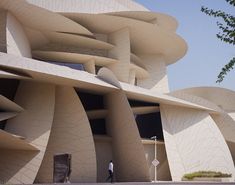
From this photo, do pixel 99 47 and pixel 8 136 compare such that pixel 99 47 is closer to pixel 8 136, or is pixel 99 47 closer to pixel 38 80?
pixel 38 80

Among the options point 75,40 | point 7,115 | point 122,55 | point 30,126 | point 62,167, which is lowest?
point 62,167

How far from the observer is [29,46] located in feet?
103

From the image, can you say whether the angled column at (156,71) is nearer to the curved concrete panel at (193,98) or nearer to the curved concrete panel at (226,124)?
the curved concrete panel at (226,124)

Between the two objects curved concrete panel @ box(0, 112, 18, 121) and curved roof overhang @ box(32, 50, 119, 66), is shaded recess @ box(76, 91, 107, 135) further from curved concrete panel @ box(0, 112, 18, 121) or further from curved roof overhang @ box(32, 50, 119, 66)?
curved concrete panel @ box(0, 112, 18, 121)

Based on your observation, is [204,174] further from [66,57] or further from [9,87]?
[9,87]

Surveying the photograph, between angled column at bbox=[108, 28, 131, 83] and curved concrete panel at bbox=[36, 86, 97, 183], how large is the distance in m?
9.51

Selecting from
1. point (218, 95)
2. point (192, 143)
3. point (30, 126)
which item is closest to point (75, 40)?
point (30, 126)

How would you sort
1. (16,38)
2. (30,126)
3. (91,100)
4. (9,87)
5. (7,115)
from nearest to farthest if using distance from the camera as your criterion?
(7,115) → (30,126) → (9,87) → (16,38) → (91,100)

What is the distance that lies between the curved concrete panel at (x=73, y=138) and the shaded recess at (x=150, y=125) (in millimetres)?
8682

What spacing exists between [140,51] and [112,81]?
17.1 m

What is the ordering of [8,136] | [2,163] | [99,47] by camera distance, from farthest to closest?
[99,47], [2,163], [8,136]

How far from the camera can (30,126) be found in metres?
23.2

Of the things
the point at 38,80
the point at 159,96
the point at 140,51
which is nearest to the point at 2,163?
the point at 38,80

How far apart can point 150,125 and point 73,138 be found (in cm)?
991
